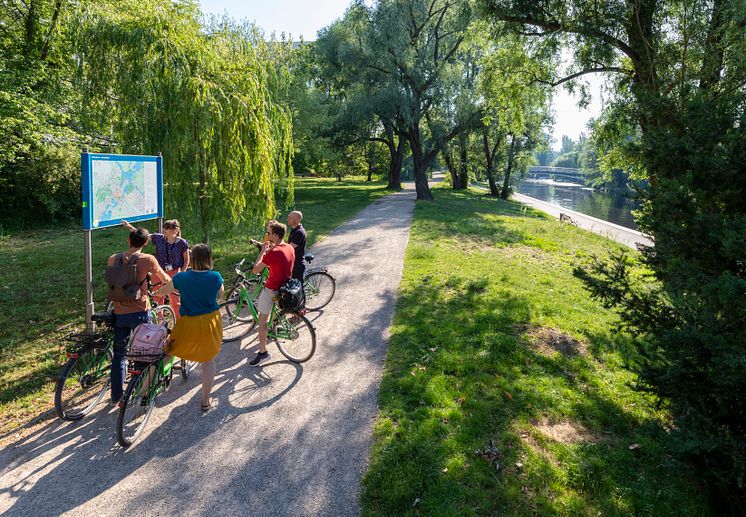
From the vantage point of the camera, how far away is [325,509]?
347 cm

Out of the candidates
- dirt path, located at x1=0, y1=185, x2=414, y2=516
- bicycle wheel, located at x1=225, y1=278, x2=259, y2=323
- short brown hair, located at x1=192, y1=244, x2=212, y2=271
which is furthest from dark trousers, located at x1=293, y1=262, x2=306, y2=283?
short brown hair, located at x1=192, y1=244, x2=212, y2=271

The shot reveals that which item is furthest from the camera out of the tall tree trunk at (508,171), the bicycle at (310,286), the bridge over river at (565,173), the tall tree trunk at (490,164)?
the bridge over river at (565,173)

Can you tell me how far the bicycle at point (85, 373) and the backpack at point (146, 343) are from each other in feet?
2.16

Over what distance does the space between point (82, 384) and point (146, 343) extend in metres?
1.25

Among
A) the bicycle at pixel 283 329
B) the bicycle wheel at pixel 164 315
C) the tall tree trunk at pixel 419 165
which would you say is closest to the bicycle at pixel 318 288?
the bicycle at pixel 283 329

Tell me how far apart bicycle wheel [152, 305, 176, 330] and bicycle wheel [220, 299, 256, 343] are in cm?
75

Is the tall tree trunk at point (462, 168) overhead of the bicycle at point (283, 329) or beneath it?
overhead

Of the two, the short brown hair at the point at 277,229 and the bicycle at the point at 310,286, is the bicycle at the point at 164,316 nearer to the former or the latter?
the bicycle at the point at 310,286

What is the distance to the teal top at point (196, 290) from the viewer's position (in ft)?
14.5

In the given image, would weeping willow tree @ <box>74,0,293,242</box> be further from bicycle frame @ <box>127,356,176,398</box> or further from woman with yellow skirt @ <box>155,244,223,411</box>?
bicycle frame @ <box>127,356,176,398</box>

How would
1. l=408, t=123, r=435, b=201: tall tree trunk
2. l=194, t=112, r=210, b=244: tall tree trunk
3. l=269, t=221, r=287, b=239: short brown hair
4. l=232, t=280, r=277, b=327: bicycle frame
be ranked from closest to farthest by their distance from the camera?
l=232, t=280, r=277, b=327: bicycle frame, l=269, t=221, r=287, b=239: short brown hair, l=194, t=112, r=210, b=244: tall tree trunk, l=408, t=123, r=435, b=201: tall tree trunk

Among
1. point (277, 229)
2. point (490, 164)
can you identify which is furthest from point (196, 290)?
point (490, 164)

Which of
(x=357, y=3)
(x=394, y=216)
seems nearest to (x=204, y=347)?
(x=394, y=216)

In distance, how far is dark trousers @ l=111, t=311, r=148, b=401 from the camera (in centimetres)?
471
